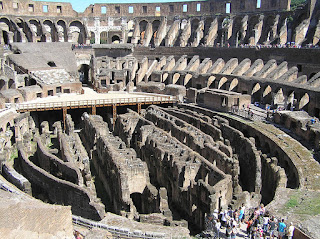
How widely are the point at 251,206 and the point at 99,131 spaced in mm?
14234

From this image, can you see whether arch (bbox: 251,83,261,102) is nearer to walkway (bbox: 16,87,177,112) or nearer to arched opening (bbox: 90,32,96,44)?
walkway (bbox: 16,87,177,112)

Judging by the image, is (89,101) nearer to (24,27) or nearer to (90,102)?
(90,102)

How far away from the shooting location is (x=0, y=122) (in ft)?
98.1

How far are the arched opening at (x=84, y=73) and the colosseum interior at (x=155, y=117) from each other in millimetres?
203

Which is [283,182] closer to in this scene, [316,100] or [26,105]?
[316,100]

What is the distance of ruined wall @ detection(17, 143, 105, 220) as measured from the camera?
15922mm

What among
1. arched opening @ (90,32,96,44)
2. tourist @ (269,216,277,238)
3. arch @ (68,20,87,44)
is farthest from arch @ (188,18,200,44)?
tourist @ (269,216,277,238)

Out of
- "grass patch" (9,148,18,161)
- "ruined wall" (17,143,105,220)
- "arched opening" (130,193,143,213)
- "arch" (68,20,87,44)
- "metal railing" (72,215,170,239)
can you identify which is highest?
"arch" (68,20,87,44)

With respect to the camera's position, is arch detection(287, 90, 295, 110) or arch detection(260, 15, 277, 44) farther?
Result: arch detection(260, 15, 277, 44)

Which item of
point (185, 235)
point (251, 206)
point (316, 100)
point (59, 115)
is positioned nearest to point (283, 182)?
point (251, 206)

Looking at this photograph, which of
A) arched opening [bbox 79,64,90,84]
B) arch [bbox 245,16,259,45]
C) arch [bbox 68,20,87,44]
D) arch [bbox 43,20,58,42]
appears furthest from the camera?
arch [bbox 68,20,87,44]

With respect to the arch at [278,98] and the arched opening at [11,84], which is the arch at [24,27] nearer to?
the arched opening at [11,84]

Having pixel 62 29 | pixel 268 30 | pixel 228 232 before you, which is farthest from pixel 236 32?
pixel 228 232

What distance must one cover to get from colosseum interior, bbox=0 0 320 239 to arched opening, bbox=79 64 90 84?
203 mm
